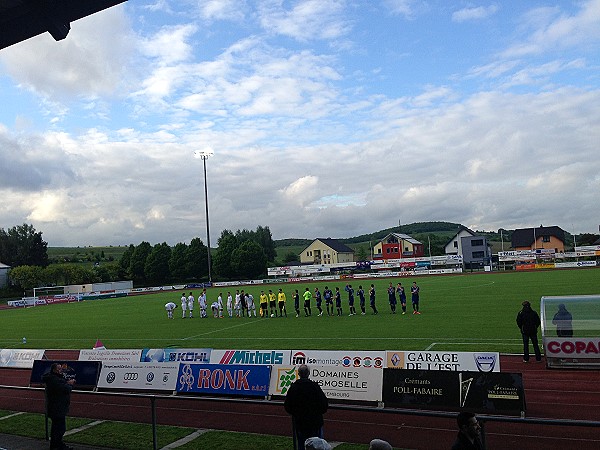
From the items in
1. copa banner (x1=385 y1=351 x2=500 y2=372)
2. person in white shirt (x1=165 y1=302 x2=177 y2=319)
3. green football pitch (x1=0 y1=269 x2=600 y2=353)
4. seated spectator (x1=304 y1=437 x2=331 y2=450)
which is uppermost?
seated spectator (x1=304 y1=437 x2=331 y2=450)

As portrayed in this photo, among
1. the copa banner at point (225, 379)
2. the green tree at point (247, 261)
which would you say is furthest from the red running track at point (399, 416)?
the green tree at point (247, 261)

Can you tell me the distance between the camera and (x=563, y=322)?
1467cm

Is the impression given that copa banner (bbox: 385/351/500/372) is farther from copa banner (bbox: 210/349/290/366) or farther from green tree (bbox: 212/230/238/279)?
green tree (bbox: 212/230/238/279)

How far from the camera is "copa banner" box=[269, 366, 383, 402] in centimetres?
1134

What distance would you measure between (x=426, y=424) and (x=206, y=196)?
56.7 meters

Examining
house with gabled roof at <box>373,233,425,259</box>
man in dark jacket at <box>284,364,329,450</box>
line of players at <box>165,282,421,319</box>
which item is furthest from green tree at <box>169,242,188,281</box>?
man in dark jacket at <box>284,364,329,450</box>

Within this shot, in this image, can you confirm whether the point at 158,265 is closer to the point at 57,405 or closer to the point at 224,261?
Result: the point at 224,261

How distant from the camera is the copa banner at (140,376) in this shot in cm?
1340

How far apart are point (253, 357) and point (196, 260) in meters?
78.1

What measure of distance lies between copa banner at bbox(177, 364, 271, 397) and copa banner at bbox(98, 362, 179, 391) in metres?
0.31

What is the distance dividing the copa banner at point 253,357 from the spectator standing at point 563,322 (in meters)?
7.13

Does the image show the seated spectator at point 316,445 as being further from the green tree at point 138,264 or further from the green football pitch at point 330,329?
the green tree at point 138,264

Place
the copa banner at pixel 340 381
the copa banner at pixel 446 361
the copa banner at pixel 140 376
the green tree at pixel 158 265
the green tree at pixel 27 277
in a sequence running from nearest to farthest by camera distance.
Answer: the copa banner at pixel 340 381 → the copa banner at pixel 446 361 → the copa banner at pixel 140 376 → the green tree at pixel 27 277 → the green tree at pixel 158 265

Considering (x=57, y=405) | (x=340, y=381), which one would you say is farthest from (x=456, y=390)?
(x=57, y=405)
